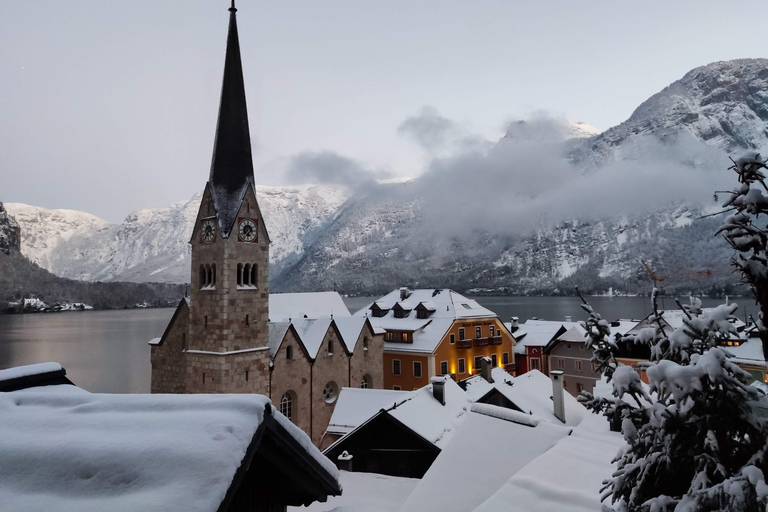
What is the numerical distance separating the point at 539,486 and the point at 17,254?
208m

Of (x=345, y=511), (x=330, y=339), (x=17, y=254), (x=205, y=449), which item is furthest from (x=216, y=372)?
(x=17, y=254)

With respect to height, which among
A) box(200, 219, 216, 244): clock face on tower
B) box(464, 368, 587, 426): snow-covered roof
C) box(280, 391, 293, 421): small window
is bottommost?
box(280, 391, 293, 421): small window

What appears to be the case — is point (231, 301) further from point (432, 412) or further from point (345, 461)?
point (432, 412)

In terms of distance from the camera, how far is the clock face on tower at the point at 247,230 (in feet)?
89.2

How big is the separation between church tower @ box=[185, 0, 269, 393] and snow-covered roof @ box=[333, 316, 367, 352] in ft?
35.2

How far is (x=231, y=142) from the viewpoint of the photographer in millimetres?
28125

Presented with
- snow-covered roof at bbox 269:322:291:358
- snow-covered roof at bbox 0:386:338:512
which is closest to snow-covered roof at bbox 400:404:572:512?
snow-covered roof at bbox 0:386:338:512

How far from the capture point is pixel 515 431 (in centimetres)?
1437

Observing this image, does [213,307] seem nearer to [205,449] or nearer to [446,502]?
[446,502]

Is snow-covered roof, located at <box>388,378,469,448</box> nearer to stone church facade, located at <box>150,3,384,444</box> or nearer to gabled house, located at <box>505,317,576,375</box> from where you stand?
stone church facade, located at <box>150,3,384,444</box>

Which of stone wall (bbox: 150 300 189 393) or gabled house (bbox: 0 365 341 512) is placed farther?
stone wall (bbox: 150 300 189 393)

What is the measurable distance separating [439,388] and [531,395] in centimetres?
656

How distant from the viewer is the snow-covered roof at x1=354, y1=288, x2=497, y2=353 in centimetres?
4425

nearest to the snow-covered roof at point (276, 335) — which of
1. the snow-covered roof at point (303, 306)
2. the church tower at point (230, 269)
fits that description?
the snow-covered roof at point (303, 306)
